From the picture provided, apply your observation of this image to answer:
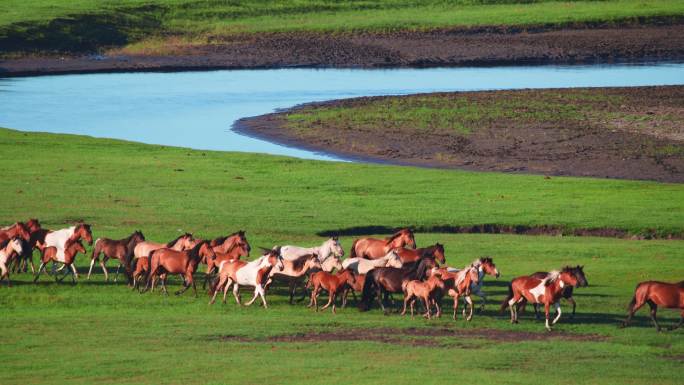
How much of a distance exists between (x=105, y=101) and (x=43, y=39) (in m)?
20.1

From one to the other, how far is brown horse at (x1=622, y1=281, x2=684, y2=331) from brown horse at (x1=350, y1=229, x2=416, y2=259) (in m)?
5.37

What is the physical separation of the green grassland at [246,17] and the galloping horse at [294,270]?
5900 cm

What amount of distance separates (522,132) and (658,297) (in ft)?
91.0

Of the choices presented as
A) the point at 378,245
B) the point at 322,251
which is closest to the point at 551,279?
the point at 322,251

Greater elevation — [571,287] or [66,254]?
[66,254]

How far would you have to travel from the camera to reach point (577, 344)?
1733cm

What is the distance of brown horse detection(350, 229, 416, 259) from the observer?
74.3ft

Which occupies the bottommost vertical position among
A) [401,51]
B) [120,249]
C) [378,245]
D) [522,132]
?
[120,249]

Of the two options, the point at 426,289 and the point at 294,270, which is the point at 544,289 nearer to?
the point at 426,289

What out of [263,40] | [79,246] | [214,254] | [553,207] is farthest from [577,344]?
[263,40]

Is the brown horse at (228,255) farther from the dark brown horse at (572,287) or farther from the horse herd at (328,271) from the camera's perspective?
the dark brown horse at (572,287)

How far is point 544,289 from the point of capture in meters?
18.7

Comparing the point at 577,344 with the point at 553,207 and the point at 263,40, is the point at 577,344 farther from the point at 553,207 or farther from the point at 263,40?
the point at 263,40

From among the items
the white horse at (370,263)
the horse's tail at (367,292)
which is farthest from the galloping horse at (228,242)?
the horse's tail at (367,292)
